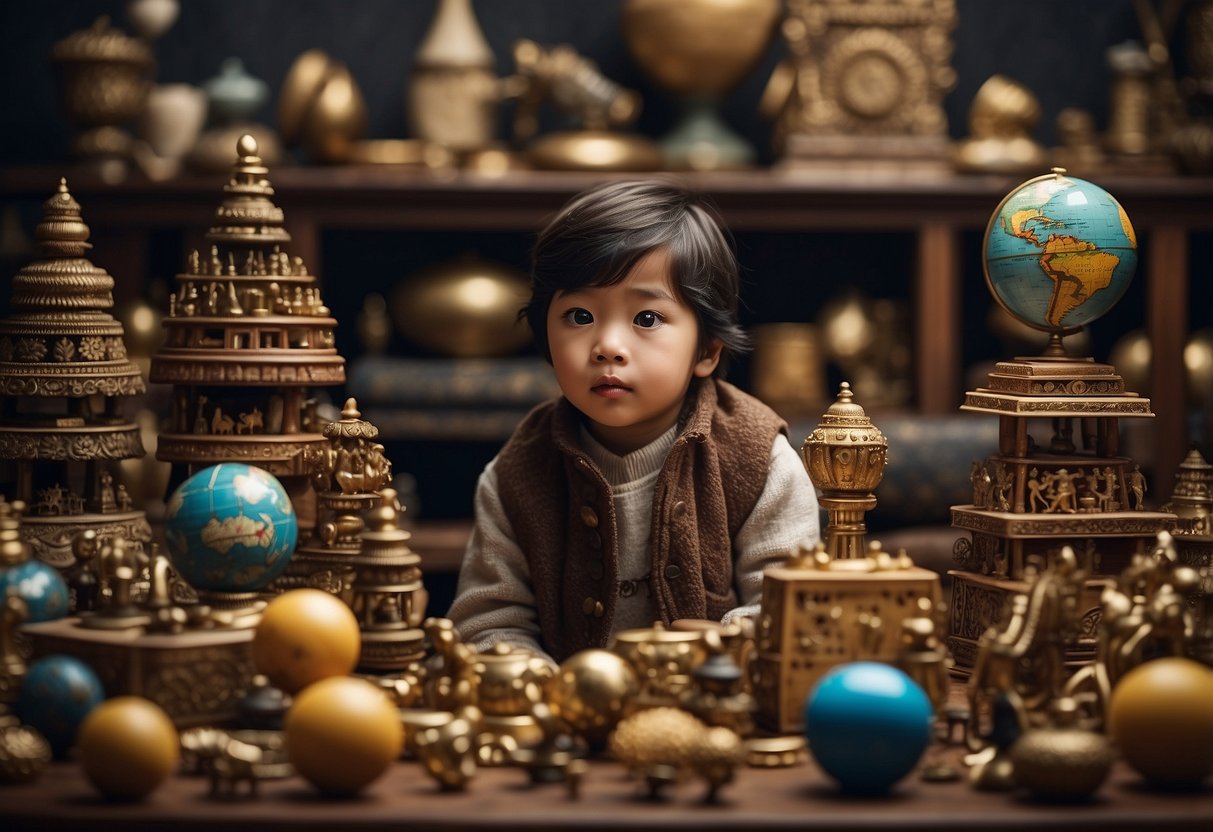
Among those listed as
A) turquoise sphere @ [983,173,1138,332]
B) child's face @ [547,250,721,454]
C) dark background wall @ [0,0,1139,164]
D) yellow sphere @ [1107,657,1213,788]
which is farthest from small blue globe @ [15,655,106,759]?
dark background wall @ [0,0,1139,164]

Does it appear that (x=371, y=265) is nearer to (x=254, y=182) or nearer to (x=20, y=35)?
(x=20, y=35)

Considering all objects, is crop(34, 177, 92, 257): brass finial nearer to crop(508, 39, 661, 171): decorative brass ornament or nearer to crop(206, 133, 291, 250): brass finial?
crop(206, 133, 291, 250): brass finial

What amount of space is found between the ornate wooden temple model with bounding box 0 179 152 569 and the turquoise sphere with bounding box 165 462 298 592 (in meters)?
0.27

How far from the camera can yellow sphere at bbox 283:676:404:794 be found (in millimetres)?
1312

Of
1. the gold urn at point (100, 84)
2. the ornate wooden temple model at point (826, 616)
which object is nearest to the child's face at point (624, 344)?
the ornate wooden temple model at point (826, 616)

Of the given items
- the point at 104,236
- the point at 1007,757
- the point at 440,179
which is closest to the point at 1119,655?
the point at 1007,757

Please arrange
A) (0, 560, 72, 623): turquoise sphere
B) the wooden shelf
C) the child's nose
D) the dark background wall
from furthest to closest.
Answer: the dark background wall < the wooden shelf < the child's nose < (0, 560, 72, 623): turquoise sphere

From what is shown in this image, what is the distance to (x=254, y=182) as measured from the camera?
2.00 m

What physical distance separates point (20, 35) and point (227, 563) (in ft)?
11.8

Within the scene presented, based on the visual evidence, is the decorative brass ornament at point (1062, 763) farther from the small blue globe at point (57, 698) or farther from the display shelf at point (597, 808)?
the small blue globe at point (57, 698)

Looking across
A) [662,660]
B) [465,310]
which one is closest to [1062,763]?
[662,660]

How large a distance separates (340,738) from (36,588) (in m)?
0.43

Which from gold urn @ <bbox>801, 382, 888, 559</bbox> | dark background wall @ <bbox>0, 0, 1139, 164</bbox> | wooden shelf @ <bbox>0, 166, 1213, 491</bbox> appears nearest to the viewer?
gold urn @ <bbox>801, 382, 888, 559</bbox>

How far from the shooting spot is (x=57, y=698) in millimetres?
1420
